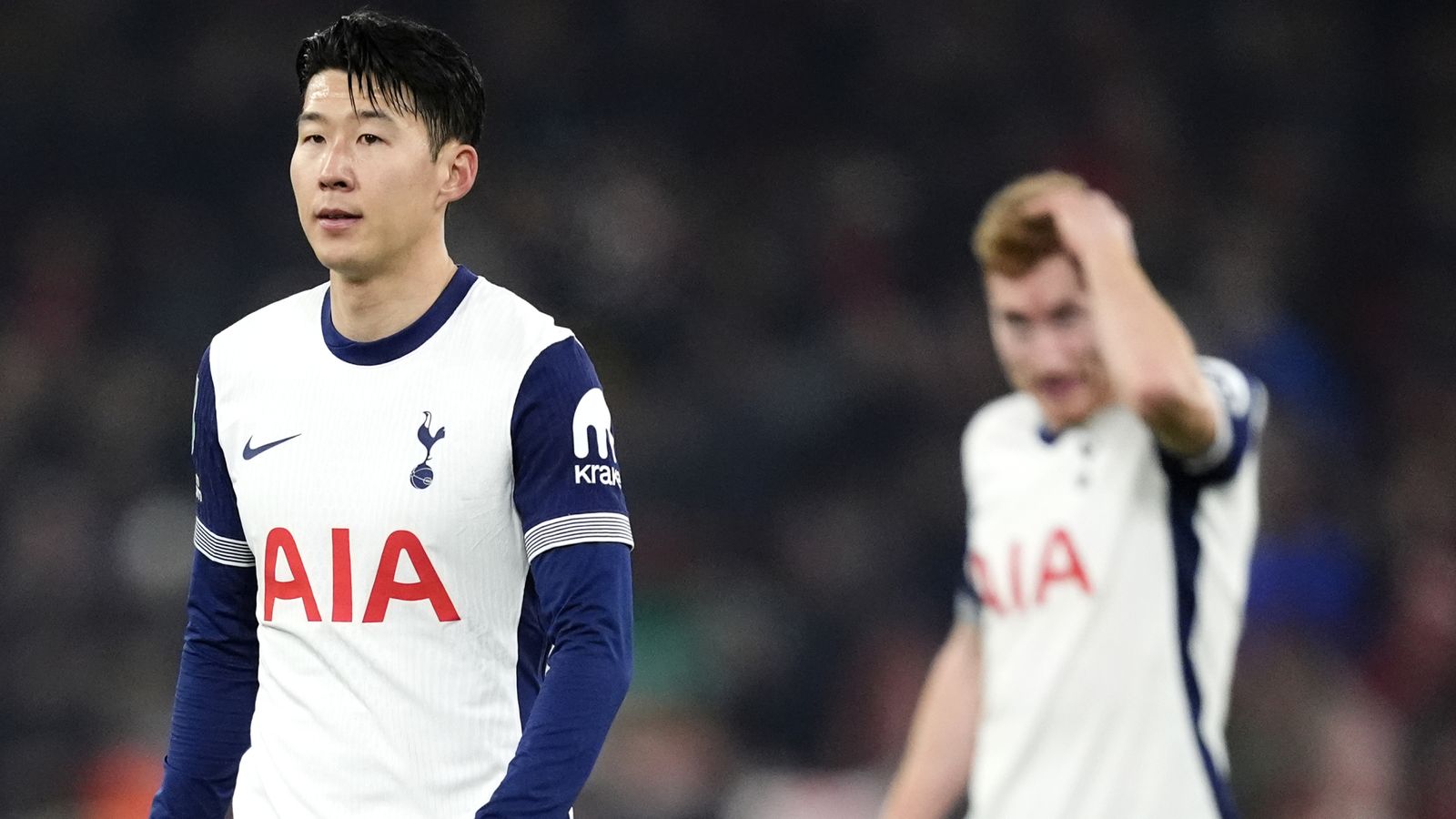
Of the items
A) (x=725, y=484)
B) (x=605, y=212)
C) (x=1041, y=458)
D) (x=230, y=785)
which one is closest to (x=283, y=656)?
(x=230, y=785)

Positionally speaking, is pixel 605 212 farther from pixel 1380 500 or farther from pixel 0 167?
pixel 1380 500

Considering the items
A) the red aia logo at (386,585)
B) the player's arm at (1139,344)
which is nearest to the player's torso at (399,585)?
the red aia logo at (386,585)

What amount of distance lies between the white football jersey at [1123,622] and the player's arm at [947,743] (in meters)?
0.12

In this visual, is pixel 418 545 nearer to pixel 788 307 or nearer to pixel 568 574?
pixel 568 574

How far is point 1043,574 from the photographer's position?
3891mm

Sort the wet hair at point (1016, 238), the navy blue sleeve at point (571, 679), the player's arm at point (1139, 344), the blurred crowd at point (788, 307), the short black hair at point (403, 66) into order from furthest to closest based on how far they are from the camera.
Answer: the blurred crowd at point (788, 307) → the wet hair at point (1016, 238) → the player's arm at point (1139, 344) → the short black hair at point (403, 66) → the navy blue sleeve at point (571, 679)

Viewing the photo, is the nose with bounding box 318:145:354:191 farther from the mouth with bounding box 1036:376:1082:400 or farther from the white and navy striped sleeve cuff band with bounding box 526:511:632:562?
the mouth with bounding box 1036:376:1082:400

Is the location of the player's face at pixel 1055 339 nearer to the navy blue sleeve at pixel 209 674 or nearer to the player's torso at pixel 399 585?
the player's torso at pixel 399 585

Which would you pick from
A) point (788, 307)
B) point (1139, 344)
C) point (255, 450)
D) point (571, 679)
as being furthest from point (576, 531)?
point (788, 307)

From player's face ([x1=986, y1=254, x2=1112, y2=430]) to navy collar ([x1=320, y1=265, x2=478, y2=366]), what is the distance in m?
1.52

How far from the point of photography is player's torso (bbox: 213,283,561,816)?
260 cm

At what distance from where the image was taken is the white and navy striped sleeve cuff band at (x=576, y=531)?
252 cm

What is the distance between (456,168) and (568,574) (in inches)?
24.9

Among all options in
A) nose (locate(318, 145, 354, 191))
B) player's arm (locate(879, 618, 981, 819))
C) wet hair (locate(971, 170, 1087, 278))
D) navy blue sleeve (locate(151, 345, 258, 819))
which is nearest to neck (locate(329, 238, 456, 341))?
nose (locate(318, 145, 354, 191))
